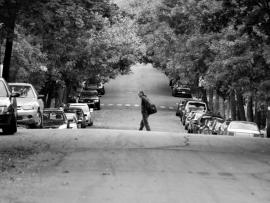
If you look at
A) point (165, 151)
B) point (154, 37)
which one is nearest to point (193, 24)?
point (154, 37)

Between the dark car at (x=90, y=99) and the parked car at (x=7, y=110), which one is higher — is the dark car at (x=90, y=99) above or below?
below

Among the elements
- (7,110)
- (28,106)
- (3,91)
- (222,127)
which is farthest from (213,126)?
(7,110)

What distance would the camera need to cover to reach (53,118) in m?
35.0

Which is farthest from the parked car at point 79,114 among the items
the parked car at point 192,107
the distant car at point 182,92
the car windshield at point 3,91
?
the distant car at point 182,92

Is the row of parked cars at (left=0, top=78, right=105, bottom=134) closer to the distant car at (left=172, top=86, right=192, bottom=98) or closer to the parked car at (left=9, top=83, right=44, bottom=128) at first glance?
the parked car at (left=9, top=83, right=44, bottom=128)

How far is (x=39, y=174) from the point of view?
12.8 m

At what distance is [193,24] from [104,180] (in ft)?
130

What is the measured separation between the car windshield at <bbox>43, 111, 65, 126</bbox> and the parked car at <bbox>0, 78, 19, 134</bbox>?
13.0 metres

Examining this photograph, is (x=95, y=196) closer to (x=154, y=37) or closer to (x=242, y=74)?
(x=242, y=74)

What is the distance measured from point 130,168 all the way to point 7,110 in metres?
6.64

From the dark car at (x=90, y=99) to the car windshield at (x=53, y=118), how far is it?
35941 millimetres

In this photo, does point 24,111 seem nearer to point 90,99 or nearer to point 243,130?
point 243,130

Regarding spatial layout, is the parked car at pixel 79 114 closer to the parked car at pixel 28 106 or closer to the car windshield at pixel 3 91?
the parked car at pixel 28 106

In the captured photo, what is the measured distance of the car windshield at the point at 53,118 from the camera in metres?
34.3
